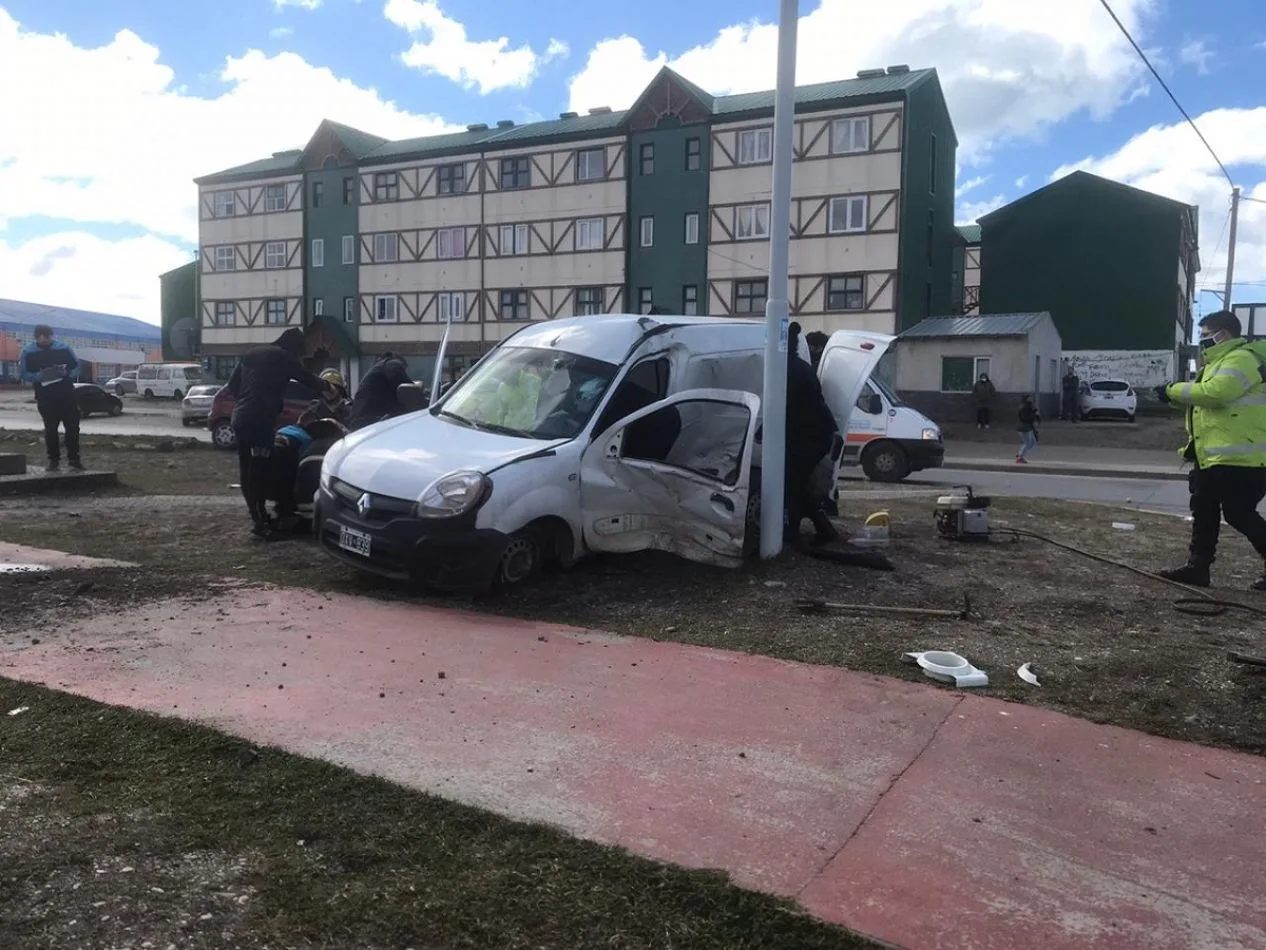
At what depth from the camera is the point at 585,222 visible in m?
42.5

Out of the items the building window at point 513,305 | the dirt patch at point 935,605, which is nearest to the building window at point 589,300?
the building window at point 513,305

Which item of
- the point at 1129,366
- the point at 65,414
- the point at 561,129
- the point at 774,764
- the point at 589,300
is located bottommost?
the point at 774,764

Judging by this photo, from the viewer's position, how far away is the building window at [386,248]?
4706cm

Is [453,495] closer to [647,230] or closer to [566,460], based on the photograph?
[566,460]

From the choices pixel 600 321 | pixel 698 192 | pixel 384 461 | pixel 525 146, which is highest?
pixel 525 146

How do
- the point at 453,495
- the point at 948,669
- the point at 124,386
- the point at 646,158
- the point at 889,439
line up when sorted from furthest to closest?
the point at 124,386
the point at 646,158
the point at 889,439
the point at 453,495
the point at 948,669

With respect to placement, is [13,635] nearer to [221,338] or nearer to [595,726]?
[595,726]

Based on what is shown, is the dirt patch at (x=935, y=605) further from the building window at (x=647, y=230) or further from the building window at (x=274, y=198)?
the building window at (x=274, y=198)

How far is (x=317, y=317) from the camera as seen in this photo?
4838 centimetres

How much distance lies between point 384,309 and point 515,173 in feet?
Answer: 30.6

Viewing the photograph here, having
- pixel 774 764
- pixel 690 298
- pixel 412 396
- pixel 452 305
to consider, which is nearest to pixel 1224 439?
pixel 774 764

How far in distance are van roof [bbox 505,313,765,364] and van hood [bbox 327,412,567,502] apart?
1.05 metres

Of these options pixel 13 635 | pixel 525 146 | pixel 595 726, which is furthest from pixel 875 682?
pixel 525 146

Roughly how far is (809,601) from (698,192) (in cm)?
3551
